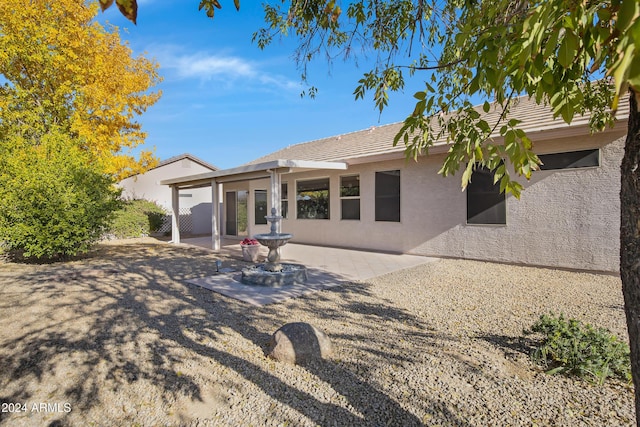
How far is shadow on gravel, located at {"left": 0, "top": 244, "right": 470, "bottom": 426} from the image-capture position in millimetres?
2721

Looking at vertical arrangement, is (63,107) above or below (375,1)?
above

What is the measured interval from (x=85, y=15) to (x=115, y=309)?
12018mm

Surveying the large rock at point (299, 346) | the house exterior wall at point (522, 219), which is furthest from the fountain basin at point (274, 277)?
the house exterior wall at point (522, 219)

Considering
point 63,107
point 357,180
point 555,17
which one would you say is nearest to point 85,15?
point 63,107

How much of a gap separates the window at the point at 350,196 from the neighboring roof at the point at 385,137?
794 millimetres

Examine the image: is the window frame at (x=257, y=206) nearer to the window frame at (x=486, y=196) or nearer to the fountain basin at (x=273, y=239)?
the fountain basin at (x=273, y=239)

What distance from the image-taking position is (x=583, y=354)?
120 inches

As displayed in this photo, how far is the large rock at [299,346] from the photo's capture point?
132 inches

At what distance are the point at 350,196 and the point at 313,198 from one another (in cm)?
181

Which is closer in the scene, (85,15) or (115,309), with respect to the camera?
(115,309)

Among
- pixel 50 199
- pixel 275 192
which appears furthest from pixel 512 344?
pixel 50 199

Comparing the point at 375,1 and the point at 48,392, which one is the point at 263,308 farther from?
the point at 375,1

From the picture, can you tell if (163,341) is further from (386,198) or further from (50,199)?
(386,198)

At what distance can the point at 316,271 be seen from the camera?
25.7ft
